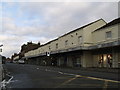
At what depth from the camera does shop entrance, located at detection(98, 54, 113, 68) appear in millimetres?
33638

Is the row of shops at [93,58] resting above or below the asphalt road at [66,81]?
above

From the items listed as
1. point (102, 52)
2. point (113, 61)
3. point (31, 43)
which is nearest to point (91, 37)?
point (102, 52)

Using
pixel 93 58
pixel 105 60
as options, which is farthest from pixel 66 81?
pixel 93 58

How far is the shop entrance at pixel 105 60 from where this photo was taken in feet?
110

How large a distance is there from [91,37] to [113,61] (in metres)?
8.12

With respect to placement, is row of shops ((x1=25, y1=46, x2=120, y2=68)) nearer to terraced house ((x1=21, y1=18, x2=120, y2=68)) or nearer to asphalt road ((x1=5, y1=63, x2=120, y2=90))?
terraced house ((x1=21, y1=18, x2=120, y2=68))

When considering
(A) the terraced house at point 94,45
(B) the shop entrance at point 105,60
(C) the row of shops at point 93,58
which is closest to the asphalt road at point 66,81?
(A) the terraced house at point 94,45

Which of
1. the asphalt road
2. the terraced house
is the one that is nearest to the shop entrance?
the terraced house

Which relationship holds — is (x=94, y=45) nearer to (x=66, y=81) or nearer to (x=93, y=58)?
(x=93, y=58)

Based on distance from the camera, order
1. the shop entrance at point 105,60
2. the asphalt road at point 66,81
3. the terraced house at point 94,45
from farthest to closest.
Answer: the shop entrance at point 105,60 < the terraced house at point 94,45 < the asphalt road at point 66,81

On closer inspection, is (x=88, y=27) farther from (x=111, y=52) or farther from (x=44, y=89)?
(x=44, y=89)

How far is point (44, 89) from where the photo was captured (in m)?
10.8

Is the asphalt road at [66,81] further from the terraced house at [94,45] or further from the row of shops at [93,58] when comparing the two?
the row of shops at [93,58]

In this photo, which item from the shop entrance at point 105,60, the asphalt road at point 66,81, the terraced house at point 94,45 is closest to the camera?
the asphalt road at point 66,81
